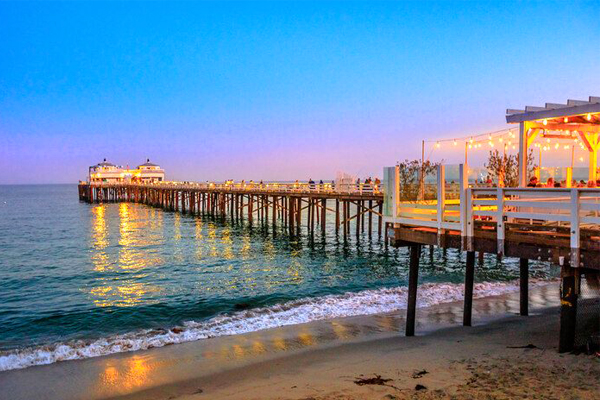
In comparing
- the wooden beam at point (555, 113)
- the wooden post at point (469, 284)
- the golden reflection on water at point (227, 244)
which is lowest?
the golden reflection on water at point (227, 244)

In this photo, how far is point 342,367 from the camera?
8.16 meters

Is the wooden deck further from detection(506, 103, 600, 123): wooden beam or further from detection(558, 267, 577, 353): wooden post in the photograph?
detection(506, 103, 600, 123): wooden beam

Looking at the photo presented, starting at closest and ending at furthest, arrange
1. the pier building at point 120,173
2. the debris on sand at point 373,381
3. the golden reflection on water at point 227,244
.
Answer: the debris on sand at point 373,381 < the golden reflection on water at point 227,244 < the pier building at point 120,173

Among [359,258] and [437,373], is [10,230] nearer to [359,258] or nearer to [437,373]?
[359,258]

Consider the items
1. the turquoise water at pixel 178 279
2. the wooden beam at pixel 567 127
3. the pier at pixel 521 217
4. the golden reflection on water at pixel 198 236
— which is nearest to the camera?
the pier at pixel 521 217

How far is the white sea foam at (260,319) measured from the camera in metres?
9.95

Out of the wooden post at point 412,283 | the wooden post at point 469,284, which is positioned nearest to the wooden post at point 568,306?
the wooden post at point 469,284

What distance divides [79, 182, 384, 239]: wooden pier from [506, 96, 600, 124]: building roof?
47.7 ft

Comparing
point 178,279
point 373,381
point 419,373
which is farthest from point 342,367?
point 178,279

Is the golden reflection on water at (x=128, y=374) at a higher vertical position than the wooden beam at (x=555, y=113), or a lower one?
lower

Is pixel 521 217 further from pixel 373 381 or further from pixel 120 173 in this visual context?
pixel 120 173

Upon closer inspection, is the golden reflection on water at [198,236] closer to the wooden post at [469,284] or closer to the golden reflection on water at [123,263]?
the golden reflection on water at [123,263]

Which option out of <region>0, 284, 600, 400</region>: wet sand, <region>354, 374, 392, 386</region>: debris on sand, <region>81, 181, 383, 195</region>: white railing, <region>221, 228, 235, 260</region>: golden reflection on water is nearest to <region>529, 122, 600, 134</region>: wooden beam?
<region>0, 284, 600, 400</region>: wet sand

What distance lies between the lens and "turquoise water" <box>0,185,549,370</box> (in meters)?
12.3
